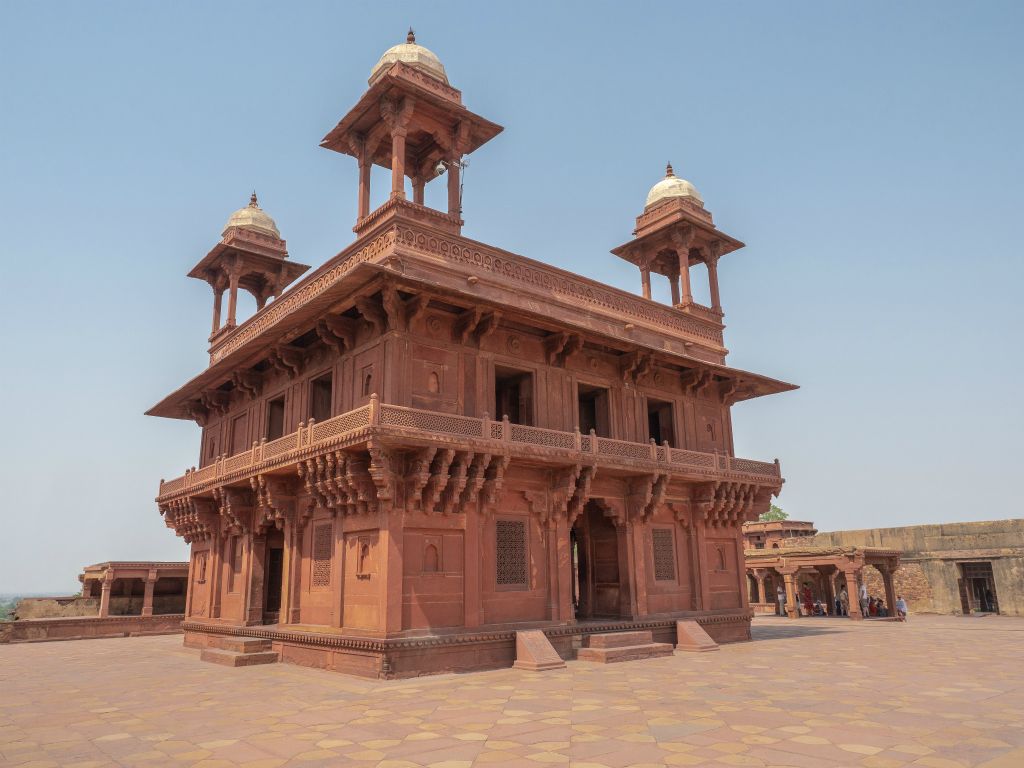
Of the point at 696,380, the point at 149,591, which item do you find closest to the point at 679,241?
the point at 696,380

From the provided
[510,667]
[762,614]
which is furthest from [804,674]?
[762,614]

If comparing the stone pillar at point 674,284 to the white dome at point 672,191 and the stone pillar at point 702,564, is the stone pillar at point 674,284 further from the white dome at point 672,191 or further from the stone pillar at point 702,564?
the stone pillar at point 702,564

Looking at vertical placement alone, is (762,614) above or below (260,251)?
below

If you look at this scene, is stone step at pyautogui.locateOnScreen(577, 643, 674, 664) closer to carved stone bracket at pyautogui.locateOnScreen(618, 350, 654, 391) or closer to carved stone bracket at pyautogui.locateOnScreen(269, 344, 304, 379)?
carved stone bracket at pyautogui.locateOnScreen(618, 350, 654, 391)

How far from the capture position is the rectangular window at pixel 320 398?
53.4 ft

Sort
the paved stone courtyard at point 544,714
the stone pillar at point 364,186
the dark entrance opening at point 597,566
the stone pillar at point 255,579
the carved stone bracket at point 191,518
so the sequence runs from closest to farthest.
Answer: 1. the paved stone courtyard at point 544,714
2. the stone pillar at point 364,186
3. the stone pillar at point 255,579
4. the dark entrance opening at point 597,566
5. the carved stone bracket at point 191,518

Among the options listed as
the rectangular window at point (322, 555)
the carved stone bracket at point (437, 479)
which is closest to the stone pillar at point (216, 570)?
the rectangular window at point (322, 555)

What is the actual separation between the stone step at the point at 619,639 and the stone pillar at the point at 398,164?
965 cm

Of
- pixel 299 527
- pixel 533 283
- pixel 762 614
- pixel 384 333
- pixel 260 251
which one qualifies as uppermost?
pixel 260 251

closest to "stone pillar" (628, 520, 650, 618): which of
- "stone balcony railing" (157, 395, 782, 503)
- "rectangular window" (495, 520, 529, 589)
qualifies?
"stone balcony railing" (157, 395, 782, 503)

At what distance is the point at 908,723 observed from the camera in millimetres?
8039

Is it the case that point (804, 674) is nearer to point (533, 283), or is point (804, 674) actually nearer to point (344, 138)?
point (533, 283)

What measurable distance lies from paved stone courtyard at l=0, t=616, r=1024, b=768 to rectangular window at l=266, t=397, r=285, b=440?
17.9ft

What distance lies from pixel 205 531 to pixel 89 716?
10559 millimetres
